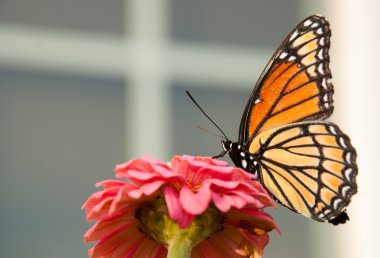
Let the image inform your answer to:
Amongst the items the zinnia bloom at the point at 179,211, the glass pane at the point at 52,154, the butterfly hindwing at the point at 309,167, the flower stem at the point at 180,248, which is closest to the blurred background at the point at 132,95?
the glass pane at the point at 52,154

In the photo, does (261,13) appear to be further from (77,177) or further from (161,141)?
(77,177)

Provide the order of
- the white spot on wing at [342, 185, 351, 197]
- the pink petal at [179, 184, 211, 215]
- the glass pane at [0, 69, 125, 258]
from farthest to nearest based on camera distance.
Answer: the glass pane at [0, 69, 125, 258] < the white spot on wing at [342, 185, 351, 197] < the pink petal at [179, 184, 211, 215]

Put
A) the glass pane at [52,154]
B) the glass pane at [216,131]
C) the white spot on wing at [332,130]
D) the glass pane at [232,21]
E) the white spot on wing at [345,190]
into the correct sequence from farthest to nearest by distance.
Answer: the glass pane at [232,21] < the glass pane at [216,131] < the glass pane at [52,154] < the white spot on wing at [332,130] < the white spot on wing at [345,190]

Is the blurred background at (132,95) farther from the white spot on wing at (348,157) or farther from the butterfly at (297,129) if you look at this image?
the white spot on wing at (348,157)

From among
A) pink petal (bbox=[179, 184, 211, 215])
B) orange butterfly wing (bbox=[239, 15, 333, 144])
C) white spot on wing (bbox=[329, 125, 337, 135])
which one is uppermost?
orange butterfly wing (bbox=[239, 15, 333, 144])

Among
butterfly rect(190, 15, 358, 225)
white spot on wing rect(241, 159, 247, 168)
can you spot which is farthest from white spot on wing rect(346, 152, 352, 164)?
white spot on wing rect(241, 159, 247, 168)

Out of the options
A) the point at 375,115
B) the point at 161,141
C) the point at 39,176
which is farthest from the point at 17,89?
the point at 375,115

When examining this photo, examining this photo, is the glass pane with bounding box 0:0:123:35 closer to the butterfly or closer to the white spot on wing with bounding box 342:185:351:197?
the butterfly
